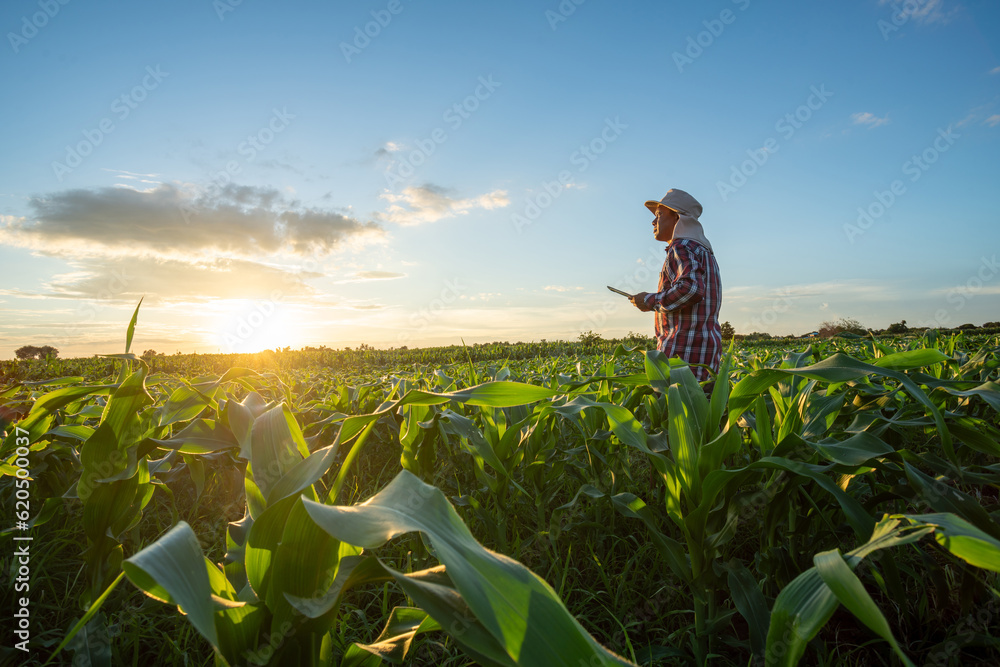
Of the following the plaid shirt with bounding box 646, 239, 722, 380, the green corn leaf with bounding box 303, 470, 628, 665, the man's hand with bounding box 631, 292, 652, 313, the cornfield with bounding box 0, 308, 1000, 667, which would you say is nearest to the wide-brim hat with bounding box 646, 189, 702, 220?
the plaid shirt with bounding box 646, 239, 722, 380

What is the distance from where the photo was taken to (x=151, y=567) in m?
0.60

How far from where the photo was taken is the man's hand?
4.19 metres

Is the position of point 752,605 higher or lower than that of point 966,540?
lower

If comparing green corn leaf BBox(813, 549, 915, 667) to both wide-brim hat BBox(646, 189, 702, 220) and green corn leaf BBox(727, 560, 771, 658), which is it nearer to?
green corn leaf BBox(727, 560, 771, 658)

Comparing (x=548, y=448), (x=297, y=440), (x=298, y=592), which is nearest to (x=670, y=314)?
(x=548, y=448)

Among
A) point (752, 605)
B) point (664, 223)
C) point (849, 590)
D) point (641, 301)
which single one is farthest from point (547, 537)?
point (664, 223)

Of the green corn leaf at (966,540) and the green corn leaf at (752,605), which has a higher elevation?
the green corn leaf at (966,540)

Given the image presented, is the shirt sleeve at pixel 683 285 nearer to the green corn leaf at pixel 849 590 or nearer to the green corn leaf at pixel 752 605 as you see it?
the green corn leaf at pixel 752 605

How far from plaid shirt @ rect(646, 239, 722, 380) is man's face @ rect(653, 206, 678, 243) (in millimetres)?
500

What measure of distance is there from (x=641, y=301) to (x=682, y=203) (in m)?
0.93

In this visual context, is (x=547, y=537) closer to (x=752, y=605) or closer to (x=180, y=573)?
(x=752, y=605)

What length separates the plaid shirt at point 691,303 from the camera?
402cm

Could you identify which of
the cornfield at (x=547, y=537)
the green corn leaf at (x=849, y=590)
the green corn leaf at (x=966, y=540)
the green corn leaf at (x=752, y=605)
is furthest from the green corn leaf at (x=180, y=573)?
the green corn leaf at (x=752, y=605)

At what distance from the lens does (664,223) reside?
15.5 ft
